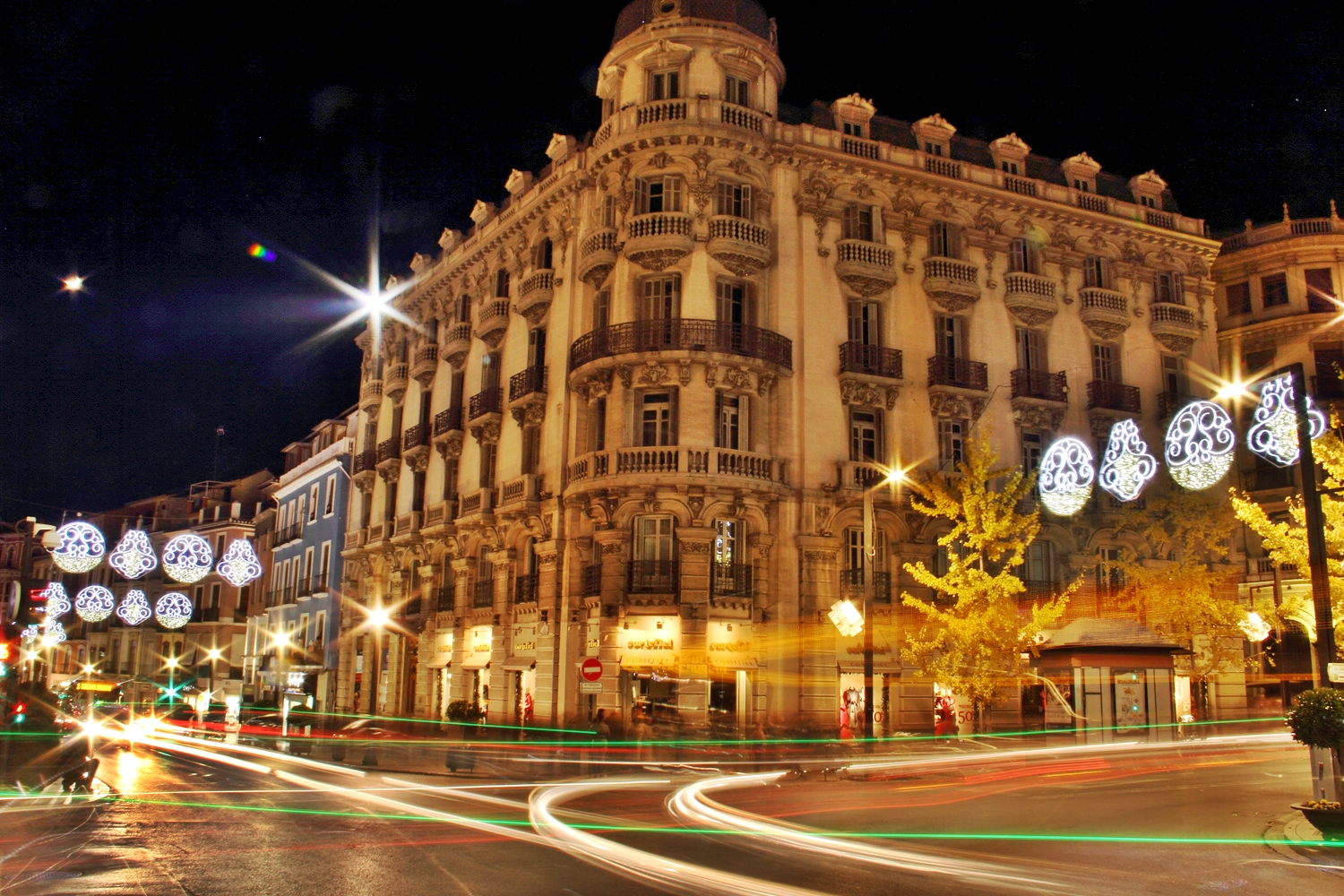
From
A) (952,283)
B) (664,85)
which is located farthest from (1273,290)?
(664,85)

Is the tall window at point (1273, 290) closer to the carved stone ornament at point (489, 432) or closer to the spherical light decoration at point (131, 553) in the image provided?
the carved stone ornament at point (489, 432)

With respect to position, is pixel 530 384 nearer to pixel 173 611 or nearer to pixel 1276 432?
pixel 173 611

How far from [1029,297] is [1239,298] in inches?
514

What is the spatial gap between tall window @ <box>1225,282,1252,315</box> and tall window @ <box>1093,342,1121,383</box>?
27.0ft

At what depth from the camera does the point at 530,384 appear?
37.8 metres

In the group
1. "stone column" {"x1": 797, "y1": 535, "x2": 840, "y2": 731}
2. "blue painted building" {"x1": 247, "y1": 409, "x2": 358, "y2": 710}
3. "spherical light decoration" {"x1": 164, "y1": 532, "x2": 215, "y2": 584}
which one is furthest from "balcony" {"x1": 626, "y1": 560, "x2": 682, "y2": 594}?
"blue painted building" {"x1": 247, "y1": 409, "x2": 358, "y2": 710}

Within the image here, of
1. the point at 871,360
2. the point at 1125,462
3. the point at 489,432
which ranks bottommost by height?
the point at 1125,462

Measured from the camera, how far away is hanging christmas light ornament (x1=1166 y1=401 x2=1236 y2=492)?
25844 mm

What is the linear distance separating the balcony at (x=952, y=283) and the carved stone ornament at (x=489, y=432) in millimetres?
16789

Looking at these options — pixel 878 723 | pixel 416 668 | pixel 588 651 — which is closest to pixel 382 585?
pixel 416 668

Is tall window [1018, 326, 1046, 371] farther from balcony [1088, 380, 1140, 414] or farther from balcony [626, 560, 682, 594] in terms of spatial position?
balcony [626, 560, 682, 594]

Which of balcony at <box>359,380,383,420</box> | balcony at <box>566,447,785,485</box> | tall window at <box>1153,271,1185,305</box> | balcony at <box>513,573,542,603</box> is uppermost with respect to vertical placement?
tall window at <box>1153,271,1185,305</box>

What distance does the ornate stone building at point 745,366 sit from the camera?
32.6m

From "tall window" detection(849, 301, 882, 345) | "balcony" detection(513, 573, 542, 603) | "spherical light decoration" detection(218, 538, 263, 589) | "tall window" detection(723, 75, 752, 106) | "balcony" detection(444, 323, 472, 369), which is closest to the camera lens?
"tall window" detection(723, 75, 752, 106)
